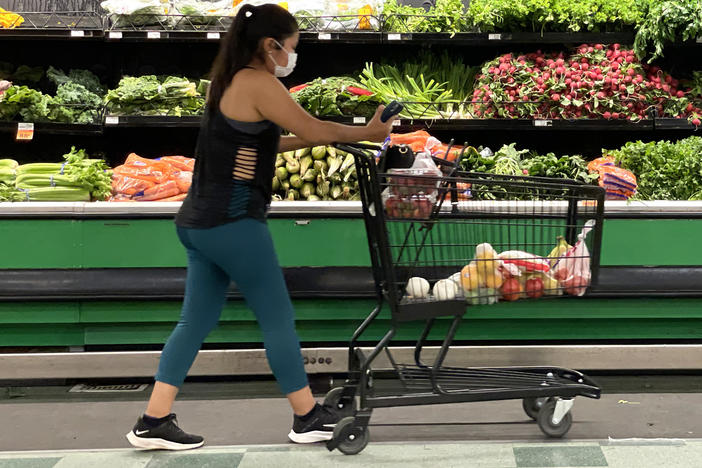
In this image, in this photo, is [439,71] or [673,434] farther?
[439,71]

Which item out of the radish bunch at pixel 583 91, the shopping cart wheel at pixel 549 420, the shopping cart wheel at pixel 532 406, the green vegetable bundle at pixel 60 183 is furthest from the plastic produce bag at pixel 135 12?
the shopping cart wheel at pixel 549 420

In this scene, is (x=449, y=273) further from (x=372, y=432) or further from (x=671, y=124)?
(x=671, y=124)

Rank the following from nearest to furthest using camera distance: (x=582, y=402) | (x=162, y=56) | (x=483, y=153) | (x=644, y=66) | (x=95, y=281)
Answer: (x=582, y=402) → (x=95, y=281) → (x=483, y=153) → (x=644, y=66) → (x=162, y=56)

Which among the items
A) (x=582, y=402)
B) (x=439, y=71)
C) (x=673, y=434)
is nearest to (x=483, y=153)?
(x=439, y=71)

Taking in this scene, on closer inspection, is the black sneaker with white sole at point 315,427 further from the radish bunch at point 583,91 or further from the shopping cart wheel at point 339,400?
the radish bunch at point 583,91

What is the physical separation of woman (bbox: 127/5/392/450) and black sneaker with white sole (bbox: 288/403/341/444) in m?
0.15

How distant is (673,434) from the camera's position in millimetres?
3475

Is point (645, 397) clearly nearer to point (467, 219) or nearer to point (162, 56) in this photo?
point (467, 219)

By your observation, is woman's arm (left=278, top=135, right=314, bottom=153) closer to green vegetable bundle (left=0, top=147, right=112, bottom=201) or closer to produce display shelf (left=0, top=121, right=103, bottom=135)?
green vegetable bundle (left=0, top=147, right=112, bottom=201)

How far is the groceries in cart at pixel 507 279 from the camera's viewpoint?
3238 mm

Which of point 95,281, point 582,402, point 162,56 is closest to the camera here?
point 582,402

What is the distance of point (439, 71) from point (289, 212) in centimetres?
154

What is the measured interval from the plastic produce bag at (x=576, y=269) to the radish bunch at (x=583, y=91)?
1.63m

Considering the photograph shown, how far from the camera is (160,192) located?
4449 millimetres
